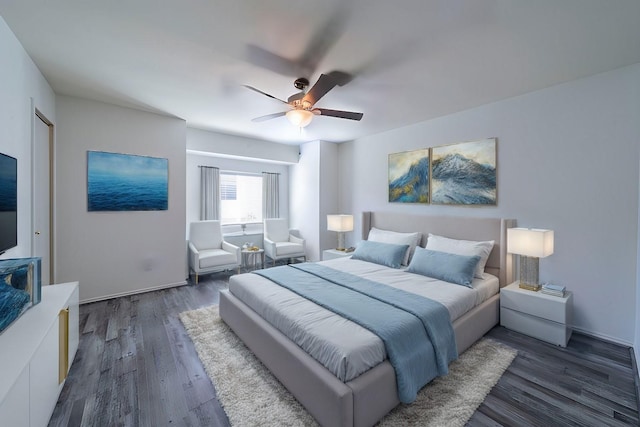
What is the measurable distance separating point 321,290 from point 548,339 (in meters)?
2.30

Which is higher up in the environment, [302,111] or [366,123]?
[366,123]

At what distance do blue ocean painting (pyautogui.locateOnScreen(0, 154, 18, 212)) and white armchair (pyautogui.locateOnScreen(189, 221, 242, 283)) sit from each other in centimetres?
247

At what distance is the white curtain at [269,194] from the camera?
6430 mm

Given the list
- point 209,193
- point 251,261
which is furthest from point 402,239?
point 209,193

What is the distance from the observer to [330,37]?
7.00ft

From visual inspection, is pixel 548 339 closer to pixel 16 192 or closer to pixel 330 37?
pixel 330 37

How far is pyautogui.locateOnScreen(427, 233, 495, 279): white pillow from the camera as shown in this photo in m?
→ 3.21

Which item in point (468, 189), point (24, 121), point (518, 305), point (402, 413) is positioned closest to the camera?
point (402, 413)

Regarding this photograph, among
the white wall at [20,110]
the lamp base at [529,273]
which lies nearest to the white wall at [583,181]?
the lamp base at [529,273]

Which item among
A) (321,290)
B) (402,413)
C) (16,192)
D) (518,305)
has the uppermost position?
(16,192)

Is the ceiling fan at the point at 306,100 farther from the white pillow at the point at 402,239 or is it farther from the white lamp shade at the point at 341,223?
the white lamp shade at the point at 341,223

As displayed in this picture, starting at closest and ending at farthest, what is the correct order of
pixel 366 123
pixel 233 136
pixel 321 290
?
pixel 321 290, pixel 366 123, pixel 233 136

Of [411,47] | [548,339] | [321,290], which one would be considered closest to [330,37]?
[411,47]

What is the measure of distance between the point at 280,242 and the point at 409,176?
3082mm
